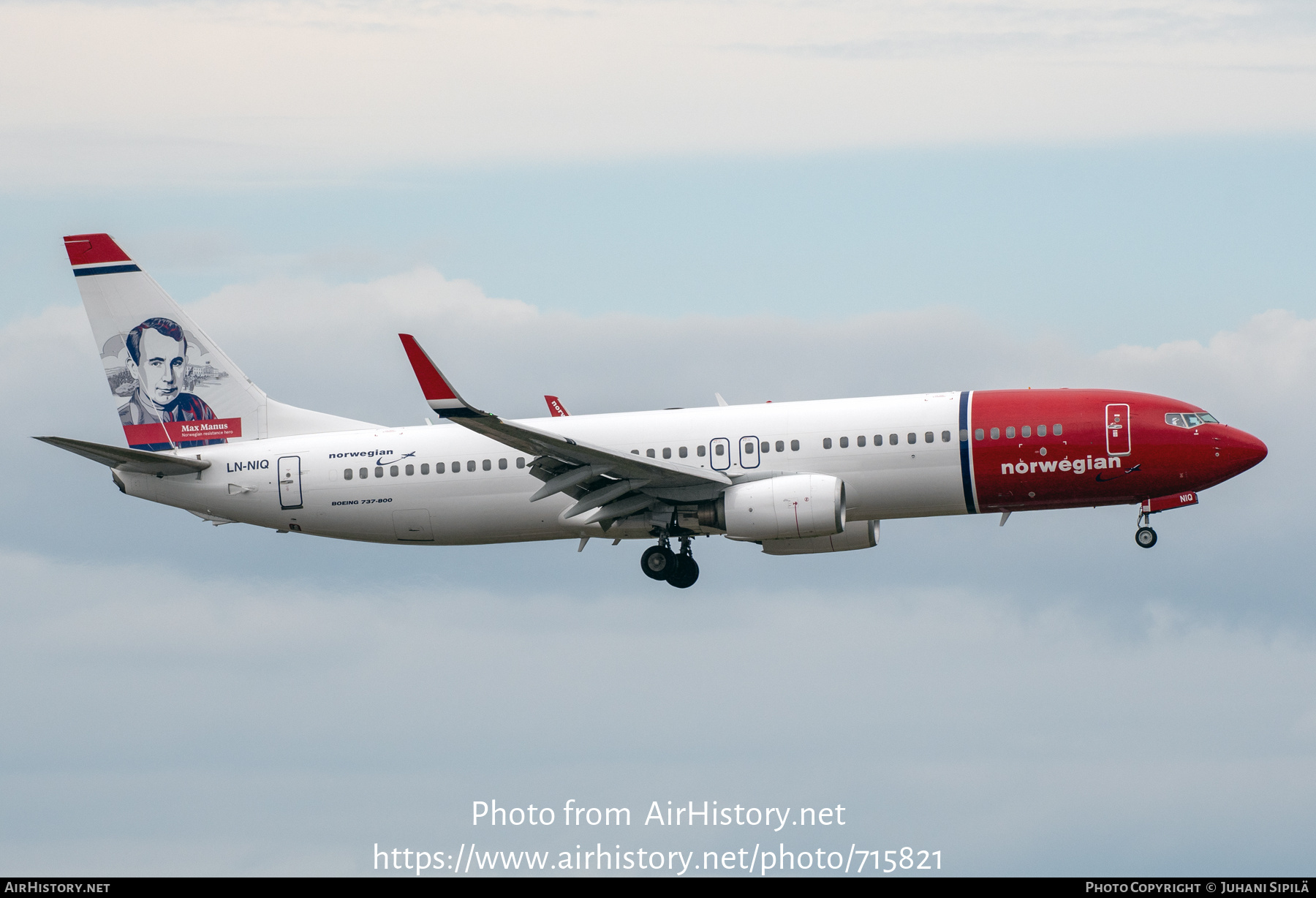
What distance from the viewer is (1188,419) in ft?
140

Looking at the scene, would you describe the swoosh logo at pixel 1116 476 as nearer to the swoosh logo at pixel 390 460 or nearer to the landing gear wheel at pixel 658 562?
the landing gear wheel at pixel 658 562

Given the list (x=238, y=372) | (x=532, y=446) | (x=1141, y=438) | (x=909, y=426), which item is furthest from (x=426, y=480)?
(x=1141, y=438)

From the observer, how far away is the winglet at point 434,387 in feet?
123

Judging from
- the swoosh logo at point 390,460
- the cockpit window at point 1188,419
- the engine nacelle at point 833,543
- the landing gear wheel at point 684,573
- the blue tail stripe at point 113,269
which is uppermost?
the blue tail stripe at point 113,269

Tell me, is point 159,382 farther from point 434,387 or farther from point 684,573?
point 684,573

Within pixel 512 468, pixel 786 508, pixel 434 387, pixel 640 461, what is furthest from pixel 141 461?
pixel 786 508

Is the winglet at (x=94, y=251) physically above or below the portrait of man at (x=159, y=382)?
above

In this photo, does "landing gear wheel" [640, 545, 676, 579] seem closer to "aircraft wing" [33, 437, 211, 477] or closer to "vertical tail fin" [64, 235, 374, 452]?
"vertical tail fin" [64, 235, 374, 452]

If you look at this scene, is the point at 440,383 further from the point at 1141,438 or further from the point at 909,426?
the point at 1141,438

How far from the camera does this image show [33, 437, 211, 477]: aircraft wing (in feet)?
149

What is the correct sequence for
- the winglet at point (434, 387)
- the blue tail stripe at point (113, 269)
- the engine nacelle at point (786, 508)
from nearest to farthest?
the winglet at point (434, 387)
the engine nacelle at point (786, 508)
the blue tail stripe at point (113, 269)

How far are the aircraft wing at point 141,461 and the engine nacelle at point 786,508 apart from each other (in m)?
16.6

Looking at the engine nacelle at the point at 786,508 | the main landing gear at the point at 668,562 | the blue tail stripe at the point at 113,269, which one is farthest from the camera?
the blue tail stripe at the point at 113,269

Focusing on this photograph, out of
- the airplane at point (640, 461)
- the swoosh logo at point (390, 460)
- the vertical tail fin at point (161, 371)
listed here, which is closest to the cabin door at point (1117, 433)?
the airplane at point (640, 461)
